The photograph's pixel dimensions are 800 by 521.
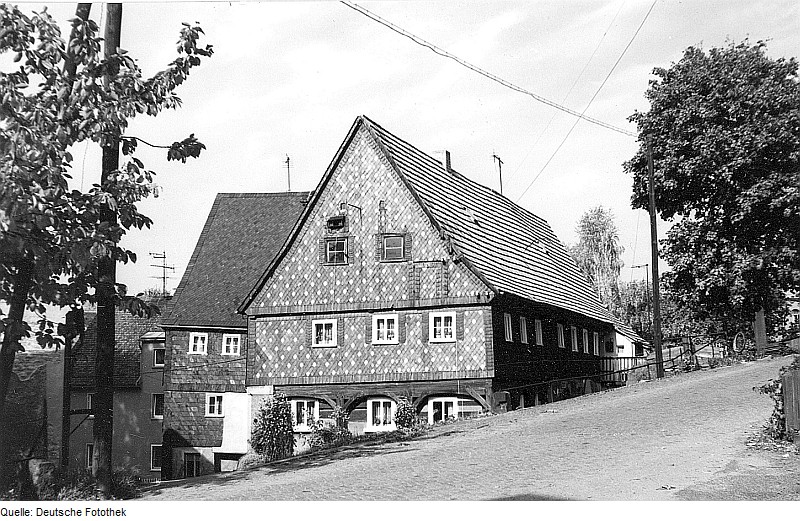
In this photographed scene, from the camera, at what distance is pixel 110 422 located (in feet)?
42.9

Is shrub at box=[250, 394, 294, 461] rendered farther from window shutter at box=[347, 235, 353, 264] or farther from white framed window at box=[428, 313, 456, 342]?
window shutter at box=[347, 235, 353, 264]

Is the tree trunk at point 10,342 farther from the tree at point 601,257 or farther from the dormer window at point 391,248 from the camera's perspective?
the tree at point 601,257

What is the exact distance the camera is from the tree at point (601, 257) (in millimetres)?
30516

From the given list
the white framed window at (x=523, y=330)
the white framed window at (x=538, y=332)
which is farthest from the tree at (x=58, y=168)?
the white framed window at (x=538, y=332)

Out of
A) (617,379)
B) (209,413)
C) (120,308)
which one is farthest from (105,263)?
(617,379)

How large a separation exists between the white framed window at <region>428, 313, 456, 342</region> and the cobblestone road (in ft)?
15.3

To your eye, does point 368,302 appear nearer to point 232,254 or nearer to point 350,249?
point 350,249

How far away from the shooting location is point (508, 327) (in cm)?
2528

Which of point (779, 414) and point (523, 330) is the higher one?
point (523, 330)

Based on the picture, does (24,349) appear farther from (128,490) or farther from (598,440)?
(598,440)

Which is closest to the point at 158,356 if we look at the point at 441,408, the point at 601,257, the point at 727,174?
the point at 441,408

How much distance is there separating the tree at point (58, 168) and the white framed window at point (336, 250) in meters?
13.2

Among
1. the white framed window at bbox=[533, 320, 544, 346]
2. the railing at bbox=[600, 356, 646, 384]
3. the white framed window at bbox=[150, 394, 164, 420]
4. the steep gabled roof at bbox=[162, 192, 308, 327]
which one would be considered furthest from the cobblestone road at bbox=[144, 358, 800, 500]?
the railing at bbox=[600, 356, 646, 384]

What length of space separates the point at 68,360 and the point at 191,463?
7.14 metres
